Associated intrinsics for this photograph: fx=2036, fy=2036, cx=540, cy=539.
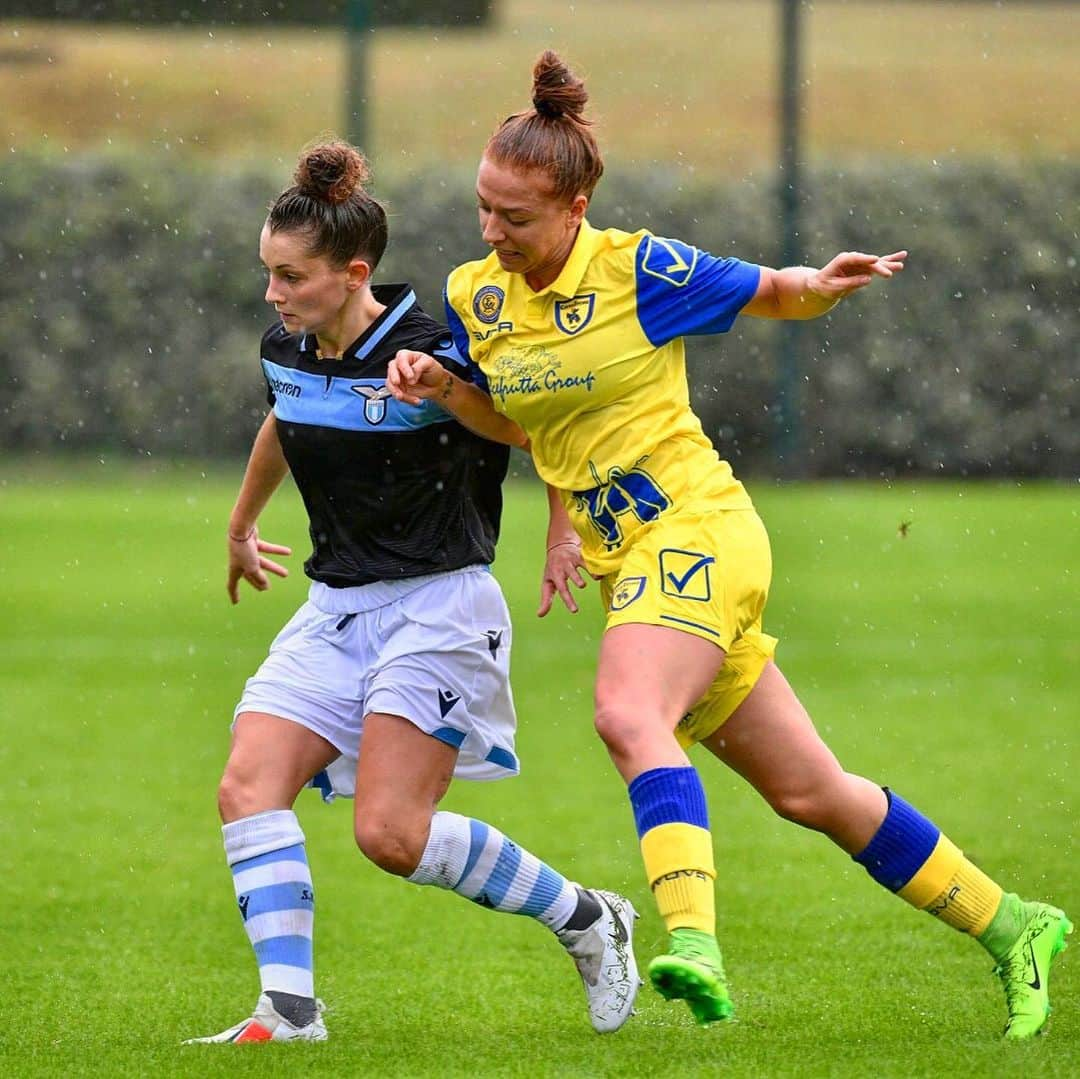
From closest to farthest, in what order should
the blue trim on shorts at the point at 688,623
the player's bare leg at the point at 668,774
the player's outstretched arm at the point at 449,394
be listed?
the player's bare leg at the point at 668,774 → the blue trim on shorts at the point at 688,623 → the player's outstretched arm at the point at 449,394

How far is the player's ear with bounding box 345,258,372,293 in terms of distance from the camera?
4625 mm

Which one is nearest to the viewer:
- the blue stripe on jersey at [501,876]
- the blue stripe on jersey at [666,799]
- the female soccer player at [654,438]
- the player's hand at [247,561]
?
the blue stripe on jersey at [666,799]

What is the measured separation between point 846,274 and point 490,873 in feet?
5.20

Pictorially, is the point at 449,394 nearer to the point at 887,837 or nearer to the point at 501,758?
the point at 501,758

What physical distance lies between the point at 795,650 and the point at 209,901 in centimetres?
598

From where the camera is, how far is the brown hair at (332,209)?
4578mm

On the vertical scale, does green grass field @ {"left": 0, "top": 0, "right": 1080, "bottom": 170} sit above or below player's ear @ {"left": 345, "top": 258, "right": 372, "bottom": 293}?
below

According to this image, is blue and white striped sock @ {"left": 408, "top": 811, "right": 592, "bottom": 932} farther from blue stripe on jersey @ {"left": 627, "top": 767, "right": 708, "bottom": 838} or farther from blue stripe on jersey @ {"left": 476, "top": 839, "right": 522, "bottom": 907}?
blue stripe on jersey @ {"left": 627, "top": 767, "right": 708, "bottom": 838}

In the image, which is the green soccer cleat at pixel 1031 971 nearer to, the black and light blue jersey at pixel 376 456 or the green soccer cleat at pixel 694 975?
the green soccer cleat at pixel 694 975

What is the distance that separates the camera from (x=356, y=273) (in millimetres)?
4637

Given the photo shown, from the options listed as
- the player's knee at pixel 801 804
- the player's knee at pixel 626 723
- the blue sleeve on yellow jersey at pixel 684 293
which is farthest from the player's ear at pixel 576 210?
the player's knee at pixel 801 804

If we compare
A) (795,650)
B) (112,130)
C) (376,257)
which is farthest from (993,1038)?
(112,130)

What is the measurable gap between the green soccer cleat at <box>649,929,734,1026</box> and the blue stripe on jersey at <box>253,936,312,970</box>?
1.01 metres

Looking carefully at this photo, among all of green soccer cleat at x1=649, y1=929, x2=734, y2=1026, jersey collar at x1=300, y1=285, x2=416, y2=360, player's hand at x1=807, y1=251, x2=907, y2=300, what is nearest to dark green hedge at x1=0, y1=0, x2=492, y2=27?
jersey collar at x1=300, y1=285, x2=416, y2=360
